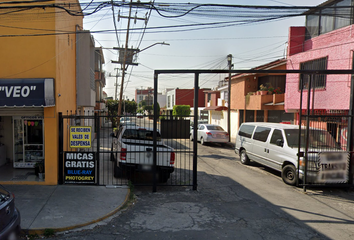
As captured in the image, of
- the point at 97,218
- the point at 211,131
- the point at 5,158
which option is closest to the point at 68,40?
the point at 5,158

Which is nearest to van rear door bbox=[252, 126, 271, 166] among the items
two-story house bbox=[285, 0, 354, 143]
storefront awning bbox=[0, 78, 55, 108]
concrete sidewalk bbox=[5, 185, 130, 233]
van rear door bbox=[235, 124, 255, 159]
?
van rear door bbox=[235, 124, 255, 159]

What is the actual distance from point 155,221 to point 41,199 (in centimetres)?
295

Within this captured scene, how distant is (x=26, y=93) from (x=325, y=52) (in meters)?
13.0

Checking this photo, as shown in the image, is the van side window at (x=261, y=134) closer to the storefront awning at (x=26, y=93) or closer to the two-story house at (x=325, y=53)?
the two-story house at (x=325, y=53)

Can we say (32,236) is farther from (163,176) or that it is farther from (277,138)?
(277,138)

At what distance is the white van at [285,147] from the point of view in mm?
8055

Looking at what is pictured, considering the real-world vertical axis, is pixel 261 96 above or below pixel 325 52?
below

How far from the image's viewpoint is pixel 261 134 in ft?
34.2

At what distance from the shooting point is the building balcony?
60.4ft

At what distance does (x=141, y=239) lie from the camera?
16.1 ft

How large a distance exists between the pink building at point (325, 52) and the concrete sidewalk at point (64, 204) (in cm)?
964

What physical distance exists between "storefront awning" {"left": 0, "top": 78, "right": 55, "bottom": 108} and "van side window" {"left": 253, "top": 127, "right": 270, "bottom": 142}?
739cm

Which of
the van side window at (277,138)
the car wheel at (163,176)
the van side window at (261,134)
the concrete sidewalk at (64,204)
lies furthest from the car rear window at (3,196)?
the van side window at (261,134)

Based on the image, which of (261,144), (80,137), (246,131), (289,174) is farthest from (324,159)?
(80,137)
